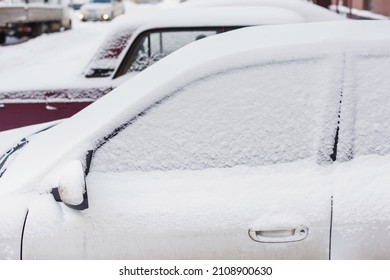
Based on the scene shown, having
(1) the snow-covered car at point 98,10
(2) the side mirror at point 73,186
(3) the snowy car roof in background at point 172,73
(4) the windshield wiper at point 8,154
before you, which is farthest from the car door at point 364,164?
(1) the snow-covered car at point 98,10

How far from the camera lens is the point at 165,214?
2.58 metres

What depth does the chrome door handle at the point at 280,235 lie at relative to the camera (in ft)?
8.23

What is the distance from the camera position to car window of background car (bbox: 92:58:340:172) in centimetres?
268

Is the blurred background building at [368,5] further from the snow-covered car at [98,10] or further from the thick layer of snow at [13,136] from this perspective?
the snow-covered car at [98,10]

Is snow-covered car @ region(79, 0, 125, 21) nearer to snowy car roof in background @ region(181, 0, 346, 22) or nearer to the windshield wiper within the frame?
snowy car roof in background @ region(181, 0, 346, 22)

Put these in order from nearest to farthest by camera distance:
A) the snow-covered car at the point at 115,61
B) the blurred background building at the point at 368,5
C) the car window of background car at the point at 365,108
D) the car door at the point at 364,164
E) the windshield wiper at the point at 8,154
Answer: the car door at the point at 364,164
the car window of background car at the point at 365,108
the windshield wiper at the point at 8,154
the snow-covered car at the point at 115,61
the blurred background building at the point at 368,5

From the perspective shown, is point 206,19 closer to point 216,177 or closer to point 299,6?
point 299,6

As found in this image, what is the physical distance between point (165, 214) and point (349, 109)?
2.67 ft

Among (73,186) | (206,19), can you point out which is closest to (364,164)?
(73,186)

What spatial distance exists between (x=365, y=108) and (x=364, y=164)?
22 cm

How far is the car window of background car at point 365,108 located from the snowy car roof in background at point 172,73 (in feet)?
0.26
